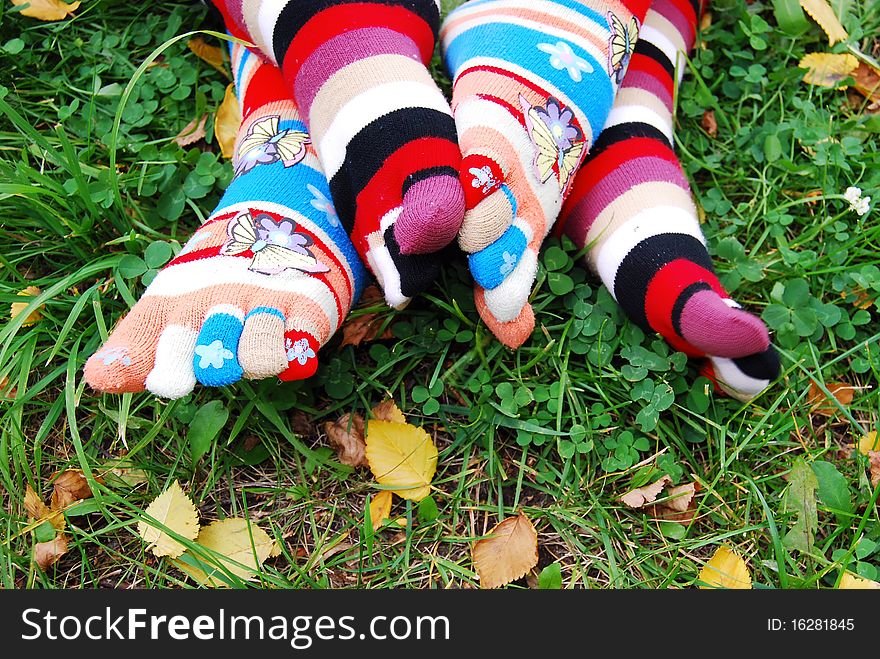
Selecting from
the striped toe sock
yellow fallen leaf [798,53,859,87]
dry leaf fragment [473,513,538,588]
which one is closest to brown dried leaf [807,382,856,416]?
the striped toe sock

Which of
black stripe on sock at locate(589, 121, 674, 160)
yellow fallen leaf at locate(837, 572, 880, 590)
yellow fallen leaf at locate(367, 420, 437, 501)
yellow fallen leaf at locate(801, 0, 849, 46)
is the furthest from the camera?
yellow fallen leaf at locate(801, 0, 849, 46)

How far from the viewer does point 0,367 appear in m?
1.18

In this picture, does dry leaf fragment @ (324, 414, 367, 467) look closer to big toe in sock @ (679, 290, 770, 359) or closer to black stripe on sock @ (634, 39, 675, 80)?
big toe in sock @ (679, 290, 770, 359)

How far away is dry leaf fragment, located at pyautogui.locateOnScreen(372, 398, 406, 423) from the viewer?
1.21 metres

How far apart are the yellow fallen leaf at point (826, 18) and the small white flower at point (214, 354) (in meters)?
1.27

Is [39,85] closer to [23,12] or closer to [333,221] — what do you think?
[23,12]

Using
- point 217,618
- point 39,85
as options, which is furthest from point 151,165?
point 217,618

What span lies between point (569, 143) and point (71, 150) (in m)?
0.77

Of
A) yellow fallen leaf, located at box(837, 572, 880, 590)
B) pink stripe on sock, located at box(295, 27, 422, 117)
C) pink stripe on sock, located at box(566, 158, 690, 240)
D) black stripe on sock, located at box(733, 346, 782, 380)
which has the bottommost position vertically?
yellow fallen leaf, located at box(837, 572, 880, 590)

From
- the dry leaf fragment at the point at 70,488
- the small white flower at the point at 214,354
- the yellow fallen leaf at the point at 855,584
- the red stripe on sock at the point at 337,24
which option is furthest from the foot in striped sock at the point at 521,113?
the dry leaf fragment at the point at 70,488

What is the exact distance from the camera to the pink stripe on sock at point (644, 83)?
4.45ft

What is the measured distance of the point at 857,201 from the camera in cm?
134

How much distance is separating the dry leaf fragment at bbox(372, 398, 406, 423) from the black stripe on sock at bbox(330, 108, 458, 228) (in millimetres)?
325

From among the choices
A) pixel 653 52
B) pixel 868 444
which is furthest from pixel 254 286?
pixel 868 444
